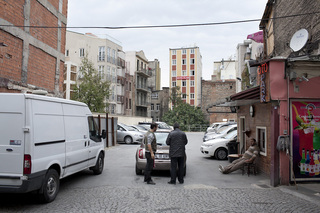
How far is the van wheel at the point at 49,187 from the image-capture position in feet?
20.3

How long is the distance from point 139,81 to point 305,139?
53354mm

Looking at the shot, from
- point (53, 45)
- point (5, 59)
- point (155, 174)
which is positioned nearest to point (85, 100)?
point (53, 45)

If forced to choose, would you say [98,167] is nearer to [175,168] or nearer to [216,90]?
[175,168]

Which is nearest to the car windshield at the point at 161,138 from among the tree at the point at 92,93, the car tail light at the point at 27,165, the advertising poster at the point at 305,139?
the advertising poster at the point at 305,139

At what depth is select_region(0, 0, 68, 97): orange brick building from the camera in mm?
10969

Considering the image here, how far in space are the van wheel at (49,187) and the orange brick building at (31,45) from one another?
568cm

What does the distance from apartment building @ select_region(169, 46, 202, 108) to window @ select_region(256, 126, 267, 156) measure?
5557cm

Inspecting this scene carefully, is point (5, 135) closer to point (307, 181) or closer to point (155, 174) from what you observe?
point (155, 174)

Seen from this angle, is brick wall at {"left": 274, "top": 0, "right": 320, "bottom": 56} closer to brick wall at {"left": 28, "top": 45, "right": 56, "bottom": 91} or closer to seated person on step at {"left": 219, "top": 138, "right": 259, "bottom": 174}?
seated person on step at {"left": 219, "top": 138, "right": 259, "bottom": 174}

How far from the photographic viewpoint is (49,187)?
6.47 meters

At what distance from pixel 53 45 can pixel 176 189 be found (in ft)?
34.4

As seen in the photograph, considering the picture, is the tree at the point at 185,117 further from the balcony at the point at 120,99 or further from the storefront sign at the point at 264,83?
the storefront sign at the point at 264,83

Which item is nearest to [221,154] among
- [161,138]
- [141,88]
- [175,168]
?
[161,138]

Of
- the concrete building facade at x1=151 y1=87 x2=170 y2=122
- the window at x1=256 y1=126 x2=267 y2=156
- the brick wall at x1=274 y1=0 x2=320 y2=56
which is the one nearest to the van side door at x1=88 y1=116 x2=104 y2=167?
the window at x1=256 y1=126 x2=267 y2=156
